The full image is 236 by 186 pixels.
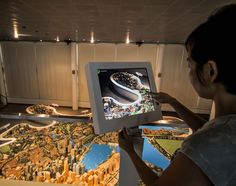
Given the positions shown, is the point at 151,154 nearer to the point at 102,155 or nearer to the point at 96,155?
the point at 102,155

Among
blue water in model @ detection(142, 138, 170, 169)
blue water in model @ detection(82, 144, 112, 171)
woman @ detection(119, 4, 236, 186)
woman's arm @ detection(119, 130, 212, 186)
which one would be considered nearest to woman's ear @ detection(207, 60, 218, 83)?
woman @ detection(119, 4, 236, 186)

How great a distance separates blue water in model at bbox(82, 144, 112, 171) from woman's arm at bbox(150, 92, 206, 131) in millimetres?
Result: 1999

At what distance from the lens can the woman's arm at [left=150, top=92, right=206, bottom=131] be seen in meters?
0.86

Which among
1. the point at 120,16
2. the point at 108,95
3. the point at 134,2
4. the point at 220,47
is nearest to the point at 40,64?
the point at 120,16

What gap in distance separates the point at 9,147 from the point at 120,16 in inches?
104

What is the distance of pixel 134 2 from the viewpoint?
1.96 metres

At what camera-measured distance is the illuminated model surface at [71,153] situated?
217cm

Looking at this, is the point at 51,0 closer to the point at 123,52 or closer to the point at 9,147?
the point at 9,147

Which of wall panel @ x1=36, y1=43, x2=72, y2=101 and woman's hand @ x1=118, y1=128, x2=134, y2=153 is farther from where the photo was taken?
wall panel @ x1=36, y1=43, x2=72, y2=101

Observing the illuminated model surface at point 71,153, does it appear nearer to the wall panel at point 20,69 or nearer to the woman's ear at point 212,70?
the woman's ear at point 212,70

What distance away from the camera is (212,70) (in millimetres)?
502

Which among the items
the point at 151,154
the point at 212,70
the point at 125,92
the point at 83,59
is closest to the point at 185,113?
the point at 125,92

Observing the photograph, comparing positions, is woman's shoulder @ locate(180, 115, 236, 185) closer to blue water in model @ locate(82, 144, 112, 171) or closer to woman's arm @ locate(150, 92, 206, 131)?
woman's arm @ locate(150, 92, 206, 131)

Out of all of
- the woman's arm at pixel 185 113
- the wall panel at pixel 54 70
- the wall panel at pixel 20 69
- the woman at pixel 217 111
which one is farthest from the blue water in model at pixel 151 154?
the wall panel at pixel 20 69
